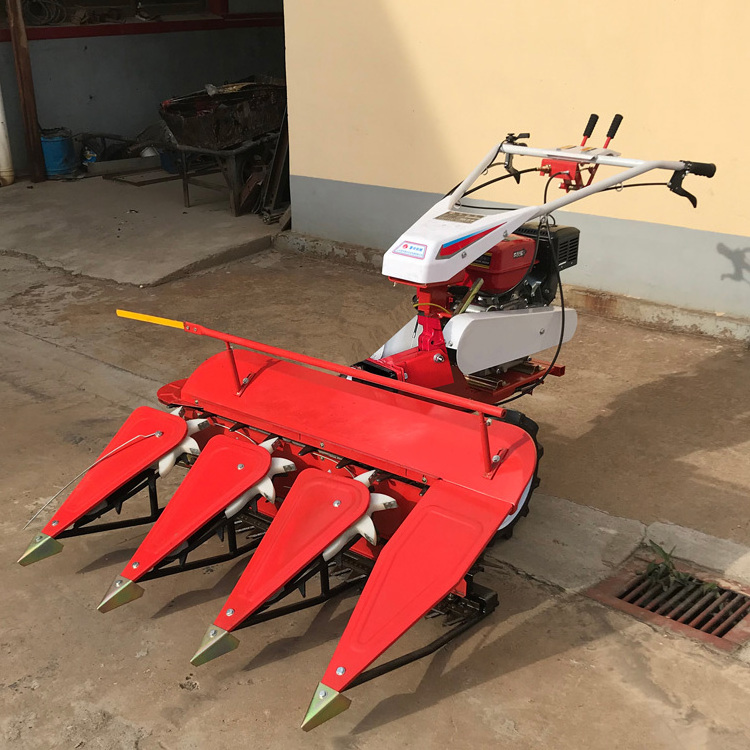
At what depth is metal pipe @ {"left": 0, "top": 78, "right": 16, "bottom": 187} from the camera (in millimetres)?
9930

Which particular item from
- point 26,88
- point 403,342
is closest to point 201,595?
point 403,342

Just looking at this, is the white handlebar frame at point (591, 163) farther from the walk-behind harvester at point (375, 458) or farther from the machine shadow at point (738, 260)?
the machine shadow at point (738, 260)

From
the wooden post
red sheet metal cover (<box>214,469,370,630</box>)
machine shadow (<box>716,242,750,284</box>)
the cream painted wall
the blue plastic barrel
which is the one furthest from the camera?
the blue plastic barrel

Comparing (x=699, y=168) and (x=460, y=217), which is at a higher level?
(x=699, y=168)

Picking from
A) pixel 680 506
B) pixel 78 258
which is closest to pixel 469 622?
pixel 680 506

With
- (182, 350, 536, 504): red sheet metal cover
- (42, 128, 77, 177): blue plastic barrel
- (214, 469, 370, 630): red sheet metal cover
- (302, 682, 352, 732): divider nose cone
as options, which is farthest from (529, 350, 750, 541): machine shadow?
(42, 128, 77, 177): blue plastic barrel

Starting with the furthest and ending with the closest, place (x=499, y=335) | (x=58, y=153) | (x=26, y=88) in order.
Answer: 1. (x=58, y=153)
2. (x=26, y=88)
3. (x=499, y=335)

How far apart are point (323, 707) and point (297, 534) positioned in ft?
2.20

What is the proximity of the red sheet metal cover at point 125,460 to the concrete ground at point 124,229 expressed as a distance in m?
3.62

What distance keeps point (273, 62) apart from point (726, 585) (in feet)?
36.8

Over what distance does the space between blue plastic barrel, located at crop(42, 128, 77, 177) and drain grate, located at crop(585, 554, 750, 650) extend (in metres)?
8.69

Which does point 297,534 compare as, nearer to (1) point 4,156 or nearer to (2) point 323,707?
(2) point 323,707

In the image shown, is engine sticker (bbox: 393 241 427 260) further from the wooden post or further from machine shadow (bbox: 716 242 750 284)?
the wooden post

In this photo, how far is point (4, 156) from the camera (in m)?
9.98
